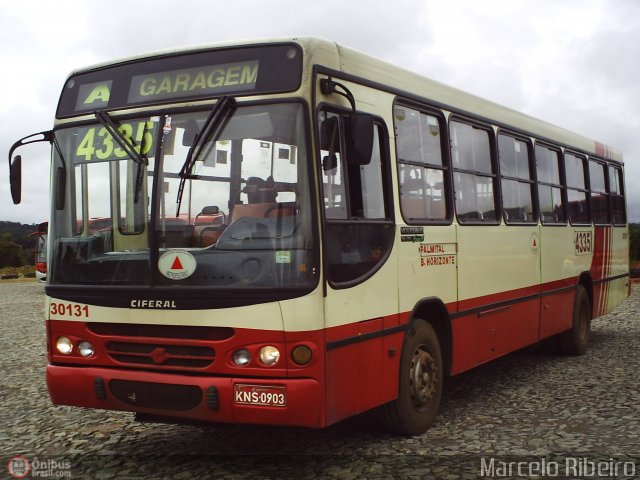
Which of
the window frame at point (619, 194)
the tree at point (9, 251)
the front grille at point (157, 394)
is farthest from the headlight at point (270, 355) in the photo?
the tree at point (9, 251)

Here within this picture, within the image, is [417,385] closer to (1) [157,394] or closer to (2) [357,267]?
(2) [357,267]

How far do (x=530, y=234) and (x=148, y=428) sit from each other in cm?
471

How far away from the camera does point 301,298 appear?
5.03m

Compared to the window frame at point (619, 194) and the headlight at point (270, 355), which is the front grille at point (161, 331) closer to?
the headlight at point (270, 355)

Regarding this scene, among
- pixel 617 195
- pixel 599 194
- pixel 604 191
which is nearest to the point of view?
pixel 599 194

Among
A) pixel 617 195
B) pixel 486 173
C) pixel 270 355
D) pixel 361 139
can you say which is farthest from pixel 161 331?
pixel 617 195

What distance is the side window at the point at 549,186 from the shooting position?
379 inches

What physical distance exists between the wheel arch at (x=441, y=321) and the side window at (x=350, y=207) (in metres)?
0.92

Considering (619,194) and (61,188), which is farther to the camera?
(619,194)

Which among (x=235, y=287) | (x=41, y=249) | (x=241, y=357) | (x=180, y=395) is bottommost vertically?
(x=180, y=395)

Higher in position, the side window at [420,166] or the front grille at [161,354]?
the side window at [420,166]

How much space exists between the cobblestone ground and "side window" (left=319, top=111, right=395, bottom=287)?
1401mm

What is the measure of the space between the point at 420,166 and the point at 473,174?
3.97 feet

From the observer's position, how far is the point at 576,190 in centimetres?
1102
